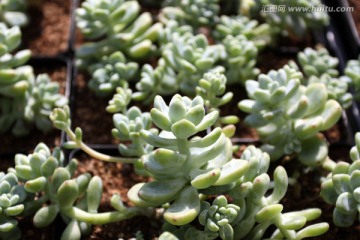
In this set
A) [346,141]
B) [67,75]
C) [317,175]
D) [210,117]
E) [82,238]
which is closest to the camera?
[210,117]

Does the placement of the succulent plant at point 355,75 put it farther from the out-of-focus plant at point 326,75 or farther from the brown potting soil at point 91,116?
the brown potting soil at point 91,116

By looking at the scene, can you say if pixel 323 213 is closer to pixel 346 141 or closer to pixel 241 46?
pixel 346 141

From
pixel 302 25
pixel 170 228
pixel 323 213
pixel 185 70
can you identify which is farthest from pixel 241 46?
pixel 170 228

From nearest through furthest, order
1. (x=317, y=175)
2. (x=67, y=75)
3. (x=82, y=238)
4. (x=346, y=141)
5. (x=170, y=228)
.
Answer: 1. (x=170, y=228)
2. (x=82, y=238)
3. (x=317, y=175)
4. (x=346, y=141)
5. (x=67, y=75)

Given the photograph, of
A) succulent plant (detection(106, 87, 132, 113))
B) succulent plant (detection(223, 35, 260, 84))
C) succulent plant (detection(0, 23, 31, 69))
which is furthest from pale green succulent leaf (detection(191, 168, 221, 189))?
succulent plant (detection(0, 23, 31, 69))

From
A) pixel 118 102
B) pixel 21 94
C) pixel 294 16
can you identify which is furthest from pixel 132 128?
pixel 294 16

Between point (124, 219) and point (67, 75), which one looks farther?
point (67, 75)
